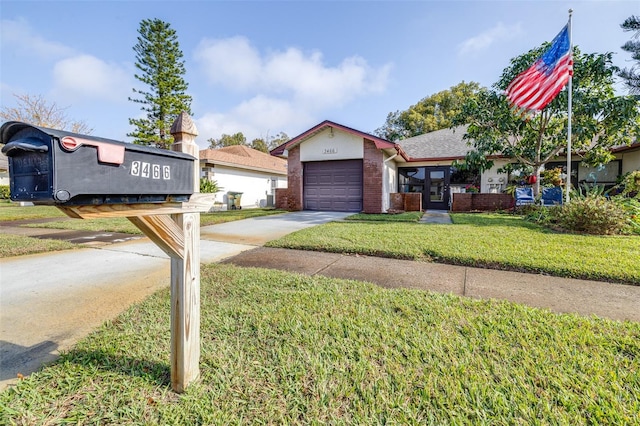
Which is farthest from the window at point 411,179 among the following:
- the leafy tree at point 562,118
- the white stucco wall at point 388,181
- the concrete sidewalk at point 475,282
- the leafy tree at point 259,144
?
the leafy tree at point 259,144

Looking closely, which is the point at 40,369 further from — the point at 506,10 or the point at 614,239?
the point at 506,10

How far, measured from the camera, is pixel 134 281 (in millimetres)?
3281

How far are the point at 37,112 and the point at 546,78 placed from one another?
114 ft

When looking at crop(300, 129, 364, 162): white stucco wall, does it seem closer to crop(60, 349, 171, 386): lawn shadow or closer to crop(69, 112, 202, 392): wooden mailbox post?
crop(69, 112, 202, 392): wooden mailbox post

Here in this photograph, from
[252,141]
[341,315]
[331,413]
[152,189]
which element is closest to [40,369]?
[152,189]

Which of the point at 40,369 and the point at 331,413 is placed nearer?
the point at 331,413

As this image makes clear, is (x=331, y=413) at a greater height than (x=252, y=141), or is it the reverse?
(x=252, y=141)

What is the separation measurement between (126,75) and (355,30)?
49.1 feet

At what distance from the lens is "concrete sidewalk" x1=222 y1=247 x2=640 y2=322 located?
2658mm

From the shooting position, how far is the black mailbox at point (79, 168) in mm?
942

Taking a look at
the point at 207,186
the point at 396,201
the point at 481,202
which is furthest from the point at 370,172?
the point at 207,186

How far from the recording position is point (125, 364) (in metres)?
1.76

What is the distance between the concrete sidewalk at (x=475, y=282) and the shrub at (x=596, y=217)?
375 cm

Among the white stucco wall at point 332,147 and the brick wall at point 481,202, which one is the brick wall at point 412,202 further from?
the white stucco wall at point 332,147
